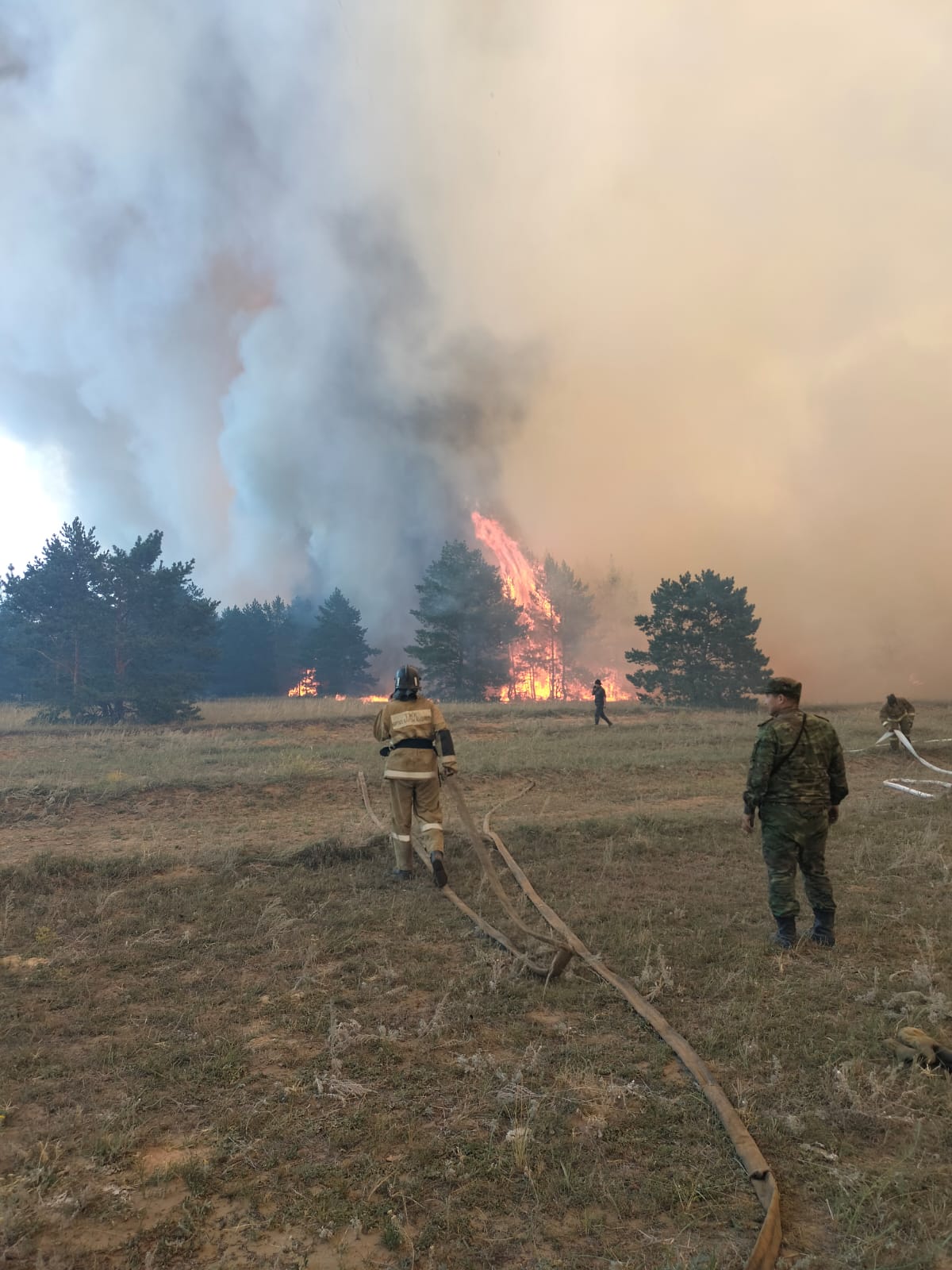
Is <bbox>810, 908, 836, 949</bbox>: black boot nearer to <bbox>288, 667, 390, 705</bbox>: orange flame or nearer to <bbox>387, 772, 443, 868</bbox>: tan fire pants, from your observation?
<bbox>387, 772, 443, 868</bbox>: tan fire pants

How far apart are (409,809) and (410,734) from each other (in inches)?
36.9

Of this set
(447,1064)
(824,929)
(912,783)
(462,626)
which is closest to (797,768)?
(824,929)

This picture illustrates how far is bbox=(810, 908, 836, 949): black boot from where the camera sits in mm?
6008

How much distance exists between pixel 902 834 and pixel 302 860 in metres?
8.36

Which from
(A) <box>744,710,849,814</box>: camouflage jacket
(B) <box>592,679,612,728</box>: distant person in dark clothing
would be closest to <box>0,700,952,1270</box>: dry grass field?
(A) <box>744,710,849,814</box>: camouflage jacket

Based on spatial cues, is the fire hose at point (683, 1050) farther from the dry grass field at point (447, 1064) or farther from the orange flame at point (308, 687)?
the orange flame at point (308, 687)

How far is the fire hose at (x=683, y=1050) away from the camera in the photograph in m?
2.73

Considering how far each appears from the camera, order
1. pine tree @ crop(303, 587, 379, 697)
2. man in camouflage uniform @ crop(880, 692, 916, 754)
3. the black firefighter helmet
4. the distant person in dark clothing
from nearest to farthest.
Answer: the black firefighter helmet < man in camouflage uniform @ crop(880, 692, 916, 754) < the distant person in dark clothing < pine tree @ crop(303, 587, 379, 697)

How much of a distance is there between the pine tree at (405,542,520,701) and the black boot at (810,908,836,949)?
146 feet

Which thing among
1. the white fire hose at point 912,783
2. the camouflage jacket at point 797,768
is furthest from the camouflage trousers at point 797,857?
the white fire hose at point 912,783

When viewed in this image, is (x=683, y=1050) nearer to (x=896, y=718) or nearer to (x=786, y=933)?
(x=786, y=933)

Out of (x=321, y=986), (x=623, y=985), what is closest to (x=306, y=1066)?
(x=321, y=986)

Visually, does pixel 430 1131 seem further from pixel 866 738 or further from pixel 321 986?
pixel 866 738

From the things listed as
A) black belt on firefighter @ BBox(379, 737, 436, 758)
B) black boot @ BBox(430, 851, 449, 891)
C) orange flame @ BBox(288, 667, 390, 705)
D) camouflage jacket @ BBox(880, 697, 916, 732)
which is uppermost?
orange flame @ BBox(288, 667, 390, 705)
